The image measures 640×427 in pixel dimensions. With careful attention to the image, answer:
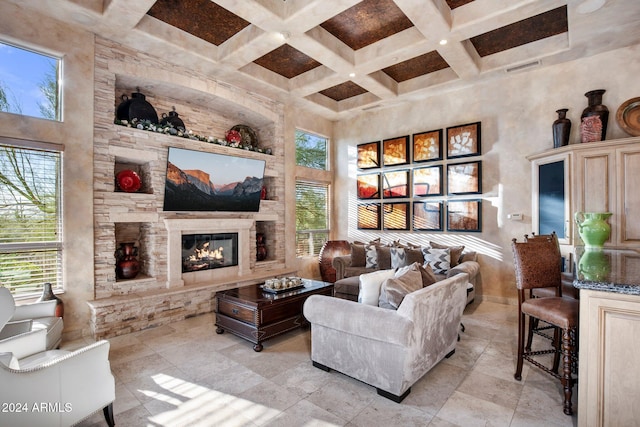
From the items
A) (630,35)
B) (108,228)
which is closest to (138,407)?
(108,228)

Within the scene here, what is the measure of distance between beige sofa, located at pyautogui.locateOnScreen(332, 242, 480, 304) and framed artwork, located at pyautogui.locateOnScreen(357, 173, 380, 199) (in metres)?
1.62

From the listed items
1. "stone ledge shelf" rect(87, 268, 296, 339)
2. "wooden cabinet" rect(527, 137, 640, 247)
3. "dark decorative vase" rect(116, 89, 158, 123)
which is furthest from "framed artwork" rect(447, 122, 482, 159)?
"dark decorative vase" rect(116, 89, 158, 123)

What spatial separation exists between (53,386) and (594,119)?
6005 mm

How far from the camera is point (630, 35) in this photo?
12.8 feet

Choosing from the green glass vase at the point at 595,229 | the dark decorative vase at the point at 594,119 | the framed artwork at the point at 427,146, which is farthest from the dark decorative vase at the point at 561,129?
the framed artwork at the point at 427,146

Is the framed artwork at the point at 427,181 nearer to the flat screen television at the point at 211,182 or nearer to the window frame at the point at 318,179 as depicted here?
the window frame at the point at 318,179

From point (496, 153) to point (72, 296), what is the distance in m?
6.35

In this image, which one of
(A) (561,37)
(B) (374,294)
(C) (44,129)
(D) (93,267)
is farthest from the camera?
(A) (561,37)

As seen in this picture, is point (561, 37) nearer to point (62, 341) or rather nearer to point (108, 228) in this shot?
point (108, 228)

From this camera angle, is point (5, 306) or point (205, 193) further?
point (205, 193)

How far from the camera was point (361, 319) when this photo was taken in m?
2.51

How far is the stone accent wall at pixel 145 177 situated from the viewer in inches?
154

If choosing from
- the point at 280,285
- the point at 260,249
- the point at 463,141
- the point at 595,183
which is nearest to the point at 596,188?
the point at 595,183

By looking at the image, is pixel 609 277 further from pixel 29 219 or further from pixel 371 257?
pixel 29 219
